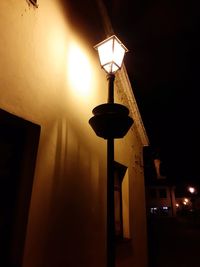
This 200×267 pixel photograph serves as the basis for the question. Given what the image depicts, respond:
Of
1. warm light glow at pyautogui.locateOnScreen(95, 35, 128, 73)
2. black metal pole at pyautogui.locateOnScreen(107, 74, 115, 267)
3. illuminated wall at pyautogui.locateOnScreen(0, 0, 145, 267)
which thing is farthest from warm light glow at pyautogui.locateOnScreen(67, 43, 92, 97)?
black metal pole at pyautogui.locateOnScreen(107, 74, 115, 267)

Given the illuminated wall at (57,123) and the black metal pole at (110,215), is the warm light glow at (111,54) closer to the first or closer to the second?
the illuminated wall at (57,123)

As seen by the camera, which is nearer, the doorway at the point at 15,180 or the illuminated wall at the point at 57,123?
the doorway at the point at 15,180

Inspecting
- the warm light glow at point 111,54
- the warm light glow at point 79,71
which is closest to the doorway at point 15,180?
the warm light glow at point 79,71

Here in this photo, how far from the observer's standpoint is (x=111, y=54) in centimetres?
347

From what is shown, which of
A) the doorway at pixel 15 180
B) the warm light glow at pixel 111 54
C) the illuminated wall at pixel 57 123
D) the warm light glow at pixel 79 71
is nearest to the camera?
the doorway at pixel 15 180

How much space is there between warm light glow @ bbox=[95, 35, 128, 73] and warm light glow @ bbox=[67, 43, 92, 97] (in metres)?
0.52

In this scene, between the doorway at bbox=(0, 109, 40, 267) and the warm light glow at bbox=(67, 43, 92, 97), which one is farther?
the warm light glow at bbox=(67, 43, 92, 97)

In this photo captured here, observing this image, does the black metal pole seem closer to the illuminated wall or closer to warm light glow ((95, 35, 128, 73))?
the illuminated wall

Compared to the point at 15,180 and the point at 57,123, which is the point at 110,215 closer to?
the point at 15,180

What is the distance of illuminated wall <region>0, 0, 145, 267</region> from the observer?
259 centimetres

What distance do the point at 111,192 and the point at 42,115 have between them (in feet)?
4.13

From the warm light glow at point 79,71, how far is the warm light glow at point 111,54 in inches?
20.5

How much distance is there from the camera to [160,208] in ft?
151

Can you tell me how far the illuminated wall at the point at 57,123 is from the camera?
2.59m
